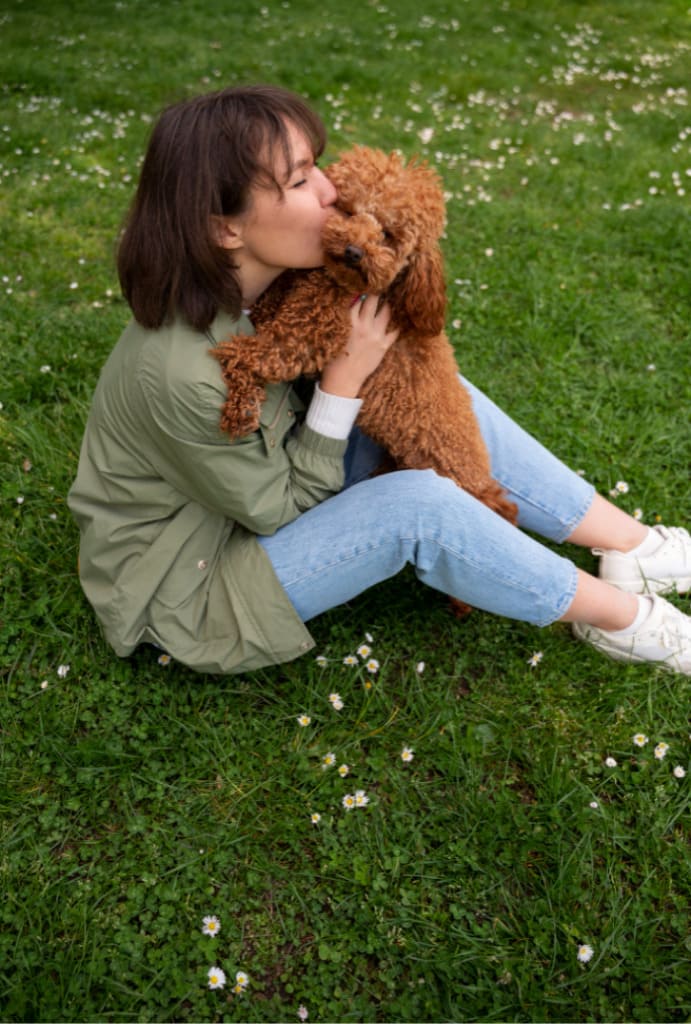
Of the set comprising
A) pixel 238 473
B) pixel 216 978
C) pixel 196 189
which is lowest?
pixel 216 978

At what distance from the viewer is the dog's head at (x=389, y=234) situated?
2.07 m

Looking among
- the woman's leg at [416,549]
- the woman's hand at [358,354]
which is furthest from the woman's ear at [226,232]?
the woman's leg at [416,549]

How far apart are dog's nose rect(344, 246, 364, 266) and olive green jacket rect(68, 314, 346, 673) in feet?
1.22

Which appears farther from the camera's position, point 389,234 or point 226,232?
point 389,234

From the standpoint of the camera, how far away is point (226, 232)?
1.98 meters

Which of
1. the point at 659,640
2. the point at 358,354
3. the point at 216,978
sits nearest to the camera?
the point at 216,978

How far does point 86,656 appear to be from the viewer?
266 cm

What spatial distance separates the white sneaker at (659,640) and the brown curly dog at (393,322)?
0.58 meters

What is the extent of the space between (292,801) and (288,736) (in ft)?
0.75

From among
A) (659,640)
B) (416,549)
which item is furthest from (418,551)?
(659,640)

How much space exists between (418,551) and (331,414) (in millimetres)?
506

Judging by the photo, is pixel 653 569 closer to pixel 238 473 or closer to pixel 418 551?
pixel 418 551

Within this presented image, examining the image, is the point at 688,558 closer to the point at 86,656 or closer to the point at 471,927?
the point at 471,927

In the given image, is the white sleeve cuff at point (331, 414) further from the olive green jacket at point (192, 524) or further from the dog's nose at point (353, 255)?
the dog's nose at point (353, 255)
